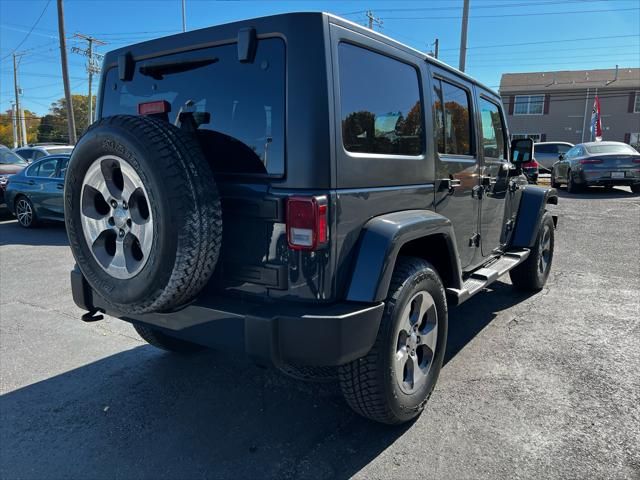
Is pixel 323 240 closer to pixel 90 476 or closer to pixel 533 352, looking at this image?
pixel 90 476

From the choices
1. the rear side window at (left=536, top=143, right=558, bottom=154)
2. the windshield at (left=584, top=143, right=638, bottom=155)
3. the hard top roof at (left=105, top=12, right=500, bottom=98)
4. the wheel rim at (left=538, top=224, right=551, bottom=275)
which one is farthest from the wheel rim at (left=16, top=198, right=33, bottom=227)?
the rear side window at (left=536, top=143, right=558, bottom=154)

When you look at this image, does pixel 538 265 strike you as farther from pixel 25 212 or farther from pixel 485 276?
Result: pixel 25 212

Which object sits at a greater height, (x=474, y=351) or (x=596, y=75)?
(x=596, y=75)

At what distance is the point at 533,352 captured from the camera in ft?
12.1

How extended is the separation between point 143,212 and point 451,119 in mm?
2238

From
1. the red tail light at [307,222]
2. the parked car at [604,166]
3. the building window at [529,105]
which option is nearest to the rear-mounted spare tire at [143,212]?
the red tail light at [307,222]

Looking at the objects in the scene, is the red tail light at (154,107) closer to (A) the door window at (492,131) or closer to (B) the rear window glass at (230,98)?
(B) the rear window glass at (230,98)

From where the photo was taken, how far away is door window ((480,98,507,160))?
4.09 m

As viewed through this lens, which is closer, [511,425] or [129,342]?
[511,425]

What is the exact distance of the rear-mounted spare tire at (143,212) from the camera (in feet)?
6.88

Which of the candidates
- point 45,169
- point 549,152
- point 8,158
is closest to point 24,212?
point 45,169

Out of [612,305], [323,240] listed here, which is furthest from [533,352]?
[323,240]

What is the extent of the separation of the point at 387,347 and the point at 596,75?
45.2 m

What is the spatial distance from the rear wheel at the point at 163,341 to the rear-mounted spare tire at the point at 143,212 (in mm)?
1055
